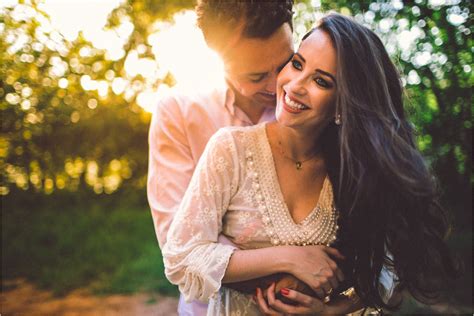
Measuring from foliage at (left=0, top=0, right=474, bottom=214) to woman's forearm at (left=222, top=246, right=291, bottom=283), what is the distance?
1246 mm

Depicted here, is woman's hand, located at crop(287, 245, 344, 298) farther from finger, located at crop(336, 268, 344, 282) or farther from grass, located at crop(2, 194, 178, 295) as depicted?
grass, located at crop(2, 194, 178, 295)

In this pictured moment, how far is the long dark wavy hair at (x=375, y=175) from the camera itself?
7.06 feet

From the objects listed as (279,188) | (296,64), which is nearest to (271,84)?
(296,64)

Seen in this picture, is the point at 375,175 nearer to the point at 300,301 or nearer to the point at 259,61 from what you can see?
the point at 300,301

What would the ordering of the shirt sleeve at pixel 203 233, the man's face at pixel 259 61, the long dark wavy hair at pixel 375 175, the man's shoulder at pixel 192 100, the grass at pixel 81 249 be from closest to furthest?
1. the shirt sleeve at pixel 203 233
2. the long dark wavy hair at pixel 375 175
3. the man's face at pixel 259 61
4. the man's shoulder at pixel 192 100
5. the grass at pixel 81 249

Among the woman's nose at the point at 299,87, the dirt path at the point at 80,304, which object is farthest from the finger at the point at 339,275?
the dirt path at the point at 80,304

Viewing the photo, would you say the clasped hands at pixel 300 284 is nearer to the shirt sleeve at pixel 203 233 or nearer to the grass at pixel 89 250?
the shirt sleeve at pixel 203 233

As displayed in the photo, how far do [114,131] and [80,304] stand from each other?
4969 mm

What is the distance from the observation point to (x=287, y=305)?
2068 millimetres

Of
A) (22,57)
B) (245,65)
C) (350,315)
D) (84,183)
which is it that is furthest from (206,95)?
(84,183)

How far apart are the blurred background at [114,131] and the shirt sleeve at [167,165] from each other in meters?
0.47

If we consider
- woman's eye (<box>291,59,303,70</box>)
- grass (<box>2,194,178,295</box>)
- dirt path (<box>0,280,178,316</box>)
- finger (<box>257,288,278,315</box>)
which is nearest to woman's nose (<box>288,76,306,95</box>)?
woman's eye (<box>291,59,303,70</box>)

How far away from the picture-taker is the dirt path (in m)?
5.48

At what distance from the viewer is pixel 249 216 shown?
218cm
